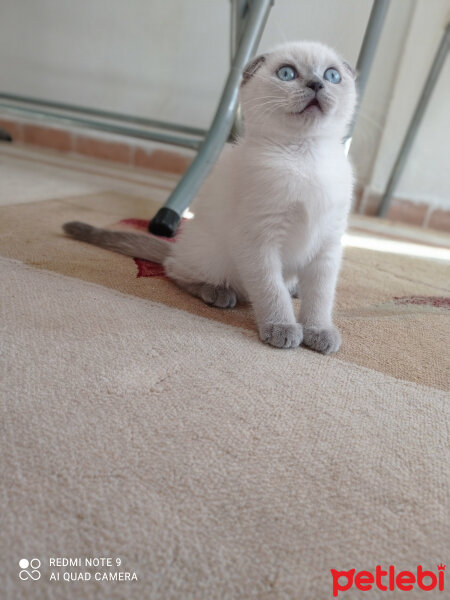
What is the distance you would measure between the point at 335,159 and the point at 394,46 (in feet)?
5.14

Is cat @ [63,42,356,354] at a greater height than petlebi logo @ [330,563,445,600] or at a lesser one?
greater

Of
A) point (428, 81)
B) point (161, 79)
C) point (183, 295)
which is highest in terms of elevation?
point (428, 81)

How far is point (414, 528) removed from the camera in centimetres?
47

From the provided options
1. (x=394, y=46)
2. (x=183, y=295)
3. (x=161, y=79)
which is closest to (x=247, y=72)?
(x=183, y=295)

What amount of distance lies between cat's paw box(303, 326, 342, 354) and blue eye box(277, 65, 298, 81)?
18.4 inches

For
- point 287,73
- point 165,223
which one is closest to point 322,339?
point 287,73

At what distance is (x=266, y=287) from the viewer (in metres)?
0.89

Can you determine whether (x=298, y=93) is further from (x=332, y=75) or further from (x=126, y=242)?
(x=126, y=242)

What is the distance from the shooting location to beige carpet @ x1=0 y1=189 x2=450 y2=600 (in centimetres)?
41

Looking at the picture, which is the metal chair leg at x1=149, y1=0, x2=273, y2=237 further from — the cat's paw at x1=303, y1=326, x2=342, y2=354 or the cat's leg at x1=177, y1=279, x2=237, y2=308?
the cat's paw at x1=303, y1=326, x2=342, y2=354

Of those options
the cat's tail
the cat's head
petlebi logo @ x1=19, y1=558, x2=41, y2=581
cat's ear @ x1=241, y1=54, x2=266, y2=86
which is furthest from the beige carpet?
cat's ear @ x1=241, y1=54, x2=266, y2=86

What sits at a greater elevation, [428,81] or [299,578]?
[428,81]

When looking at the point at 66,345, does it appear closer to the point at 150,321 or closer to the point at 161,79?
the point at 150,321

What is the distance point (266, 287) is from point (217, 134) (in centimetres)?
94
